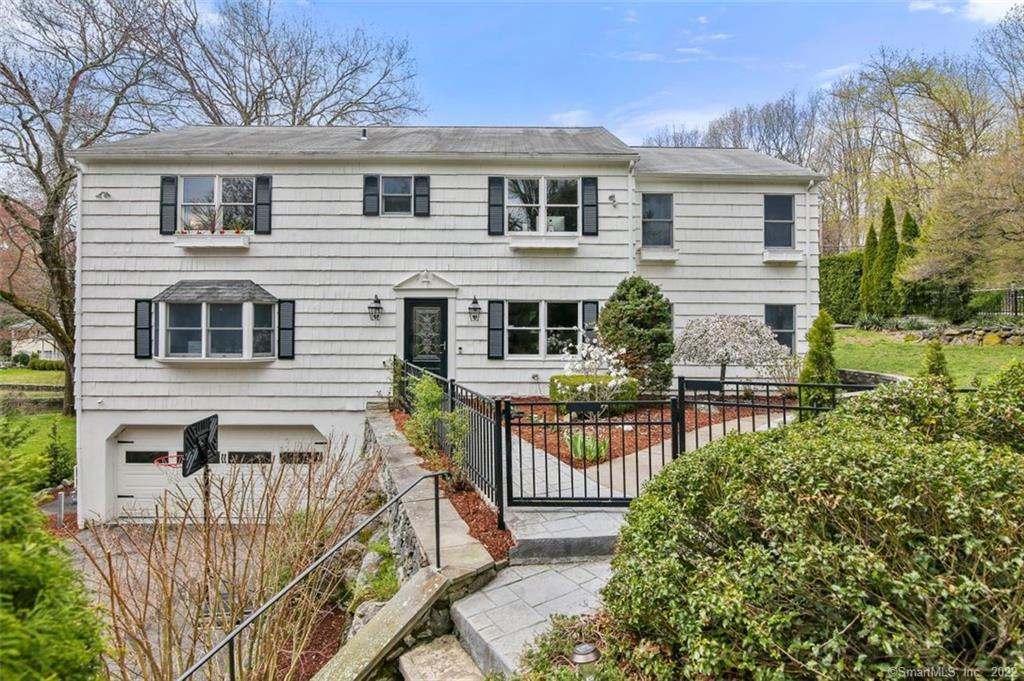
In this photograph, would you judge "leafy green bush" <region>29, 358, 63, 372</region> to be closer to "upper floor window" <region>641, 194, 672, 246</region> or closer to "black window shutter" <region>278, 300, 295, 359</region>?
"black window shutter" <region>278, 300, 295, 359</region>

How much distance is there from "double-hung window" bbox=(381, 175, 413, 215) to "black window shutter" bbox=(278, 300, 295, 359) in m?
3.01

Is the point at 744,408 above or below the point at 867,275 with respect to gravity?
below

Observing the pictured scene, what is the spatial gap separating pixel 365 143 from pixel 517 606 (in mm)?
11088

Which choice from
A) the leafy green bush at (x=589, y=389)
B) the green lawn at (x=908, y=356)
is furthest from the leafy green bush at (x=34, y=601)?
the green lawn at (x=908, y=356)

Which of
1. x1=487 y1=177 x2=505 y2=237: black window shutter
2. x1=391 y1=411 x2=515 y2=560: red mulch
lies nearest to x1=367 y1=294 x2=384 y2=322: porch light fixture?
x1=487 y1=177 x2=505 y2=237: black window shutter

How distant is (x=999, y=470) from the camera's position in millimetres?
1920

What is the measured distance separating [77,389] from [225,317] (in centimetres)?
339

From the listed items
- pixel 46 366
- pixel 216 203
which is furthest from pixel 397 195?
pixel 46 366

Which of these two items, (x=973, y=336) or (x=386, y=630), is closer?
(x=386, y=630)

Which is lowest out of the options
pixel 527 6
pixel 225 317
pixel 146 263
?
pixel 225 317

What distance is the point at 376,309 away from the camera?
34.3 feet

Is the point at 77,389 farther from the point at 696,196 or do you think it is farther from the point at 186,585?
the point at 696,196

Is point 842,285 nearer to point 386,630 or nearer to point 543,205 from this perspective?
point 543,205

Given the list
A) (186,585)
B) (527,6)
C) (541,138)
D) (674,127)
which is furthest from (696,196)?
(674,127)
